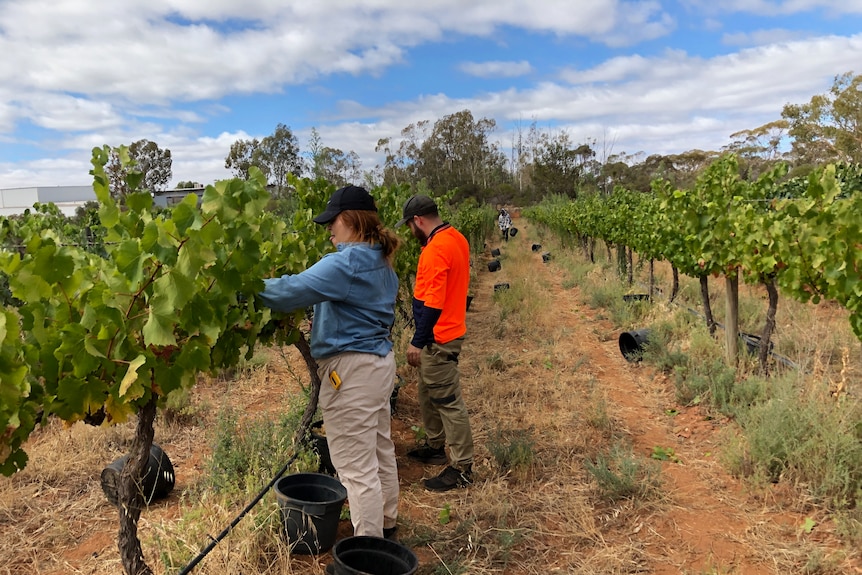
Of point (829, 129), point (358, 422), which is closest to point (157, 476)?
point (358, 422)

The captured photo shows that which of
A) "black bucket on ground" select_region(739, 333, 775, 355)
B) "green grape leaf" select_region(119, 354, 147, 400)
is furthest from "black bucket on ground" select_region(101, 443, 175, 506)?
"black bucket on ground" select_region(739, 333, 775, 355)

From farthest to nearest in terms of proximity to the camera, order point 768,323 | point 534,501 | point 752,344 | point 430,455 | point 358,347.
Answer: point 752,344 → point 768,323 → point 430,455 → point 534,501 → point 358,347

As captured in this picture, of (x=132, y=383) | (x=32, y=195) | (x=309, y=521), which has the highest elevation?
(x=32, y=195)

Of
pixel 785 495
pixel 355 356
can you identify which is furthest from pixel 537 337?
pixel 355 356

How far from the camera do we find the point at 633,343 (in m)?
7.59

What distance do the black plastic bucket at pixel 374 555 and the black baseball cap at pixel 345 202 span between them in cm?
154

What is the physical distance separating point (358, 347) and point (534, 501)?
6.31 ft

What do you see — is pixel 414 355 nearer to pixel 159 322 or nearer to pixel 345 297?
pixel 345 297

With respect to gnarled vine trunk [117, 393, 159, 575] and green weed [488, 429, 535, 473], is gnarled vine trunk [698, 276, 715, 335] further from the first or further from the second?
gnarled vine trunk [117, 393, 159, 575]

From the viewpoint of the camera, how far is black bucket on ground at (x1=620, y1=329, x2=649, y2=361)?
7137 millimetres

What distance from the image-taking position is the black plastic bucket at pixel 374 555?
267 centimetres

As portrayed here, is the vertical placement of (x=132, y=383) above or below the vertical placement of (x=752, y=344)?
above

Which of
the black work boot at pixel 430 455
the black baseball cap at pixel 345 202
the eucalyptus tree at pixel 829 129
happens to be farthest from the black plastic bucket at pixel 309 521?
the eucalyptus tree at pixel 829 129

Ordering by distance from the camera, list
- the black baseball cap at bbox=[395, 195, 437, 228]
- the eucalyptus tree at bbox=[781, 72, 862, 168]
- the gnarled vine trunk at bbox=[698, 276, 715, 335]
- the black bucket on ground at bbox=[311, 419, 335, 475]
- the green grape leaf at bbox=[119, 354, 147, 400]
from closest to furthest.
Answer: the green grape leaf at bbox=[119, 354, 147, 400] < the black baseball cap at bbox=[395, 195, 437, 228] < the black bucket on ground at bbox=[311, 419, 335, 475] < the gnarled vine trunk at bbox=[698, 276, 715, 335] < the eucalyptus tree at bbox=[781, 72, 862, 168]
